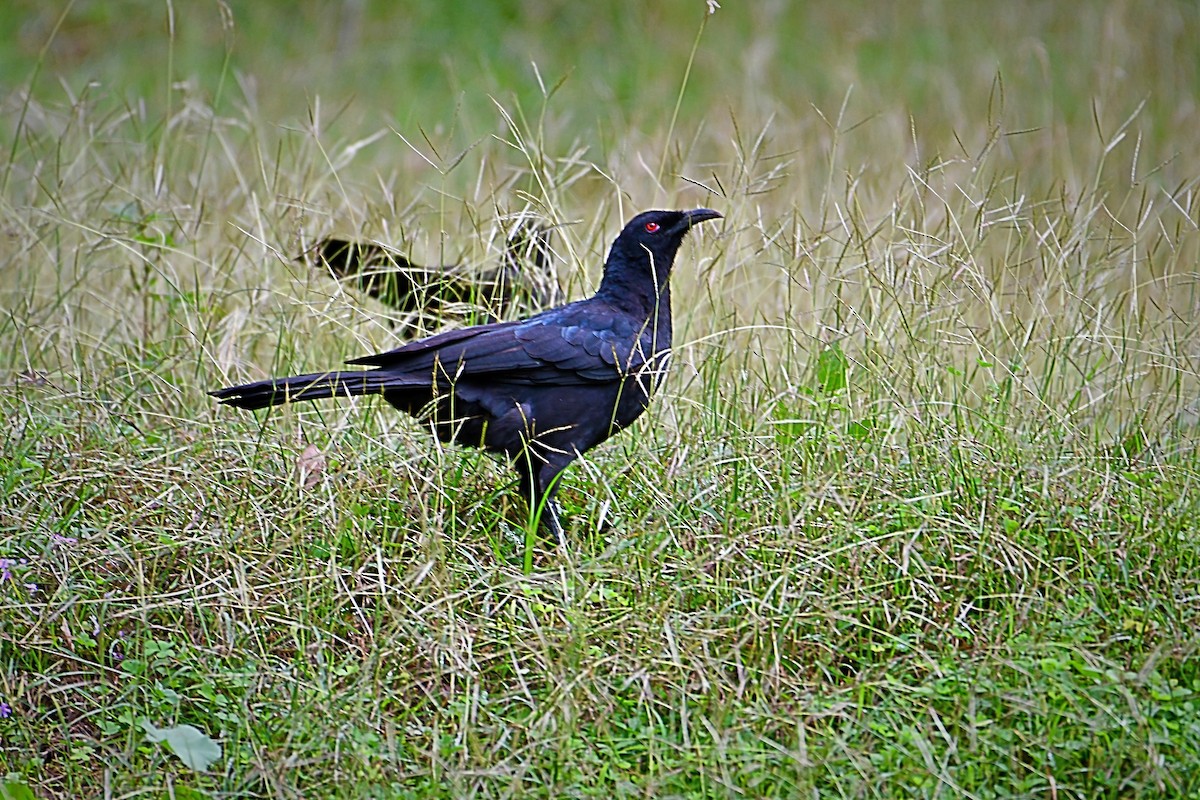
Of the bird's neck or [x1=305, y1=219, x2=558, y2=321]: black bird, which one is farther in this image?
[x1=305, y1=219, x2=558, y2=321]: black bird

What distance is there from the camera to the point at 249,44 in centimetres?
1138

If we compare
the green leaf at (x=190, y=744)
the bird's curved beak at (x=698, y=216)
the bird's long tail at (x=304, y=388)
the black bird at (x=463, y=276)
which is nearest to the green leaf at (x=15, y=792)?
the green leaf at (x=190, y=744)

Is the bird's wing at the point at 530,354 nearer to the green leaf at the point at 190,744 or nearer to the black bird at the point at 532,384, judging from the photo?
the black bird at the point at 532,384

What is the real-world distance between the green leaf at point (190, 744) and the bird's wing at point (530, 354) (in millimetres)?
1303

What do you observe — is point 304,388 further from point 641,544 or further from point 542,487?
point 641,544

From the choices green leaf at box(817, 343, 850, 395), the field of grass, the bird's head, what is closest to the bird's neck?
the bird's head

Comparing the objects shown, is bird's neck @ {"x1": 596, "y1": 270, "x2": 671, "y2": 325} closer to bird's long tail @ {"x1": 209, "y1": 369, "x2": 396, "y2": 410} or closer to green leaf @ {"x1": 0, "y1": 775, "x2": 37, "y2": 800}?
bird's long tail @ {"x1": 209, "y1": 369, "x2": 396, "y2": 410}

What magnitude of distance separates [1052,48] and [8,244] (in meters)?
8.15

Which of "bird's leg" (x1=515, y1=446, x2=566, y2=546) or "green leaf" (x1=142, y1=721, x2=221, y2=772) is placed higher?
"bird's leg" (x1=515, y1=446, x2=566, y2=546)

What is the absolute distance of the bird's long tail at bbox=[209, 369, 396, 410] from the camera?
11.8ft

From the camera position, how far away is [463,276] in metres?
4.88

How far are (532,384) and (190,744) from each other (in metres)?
1.54

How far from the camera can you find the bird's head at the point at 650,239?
417 cm

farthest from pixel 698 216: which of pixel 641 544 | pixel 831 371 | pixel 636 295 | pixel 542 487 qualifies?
pixel 641 544
